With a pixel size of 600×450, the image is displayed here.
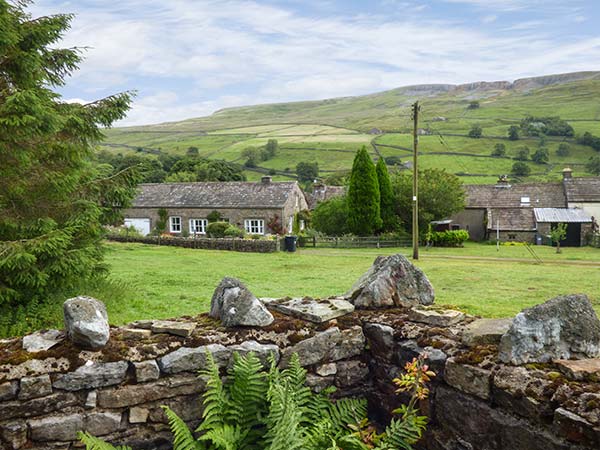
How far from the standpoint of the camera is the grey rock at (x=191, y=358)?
4.00 meters

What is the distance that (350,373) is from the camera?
15.4 feet

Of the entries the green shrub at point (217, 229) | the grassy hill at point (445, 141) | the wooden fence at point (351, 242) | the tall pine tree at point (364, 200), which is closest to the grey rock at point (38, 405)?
the wooden fence at point (351, 242)

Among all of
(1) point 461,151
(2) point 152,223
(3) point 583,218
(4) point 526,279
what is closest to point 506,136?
(1) point 461,151

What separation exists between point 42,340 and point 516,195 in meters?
49.2

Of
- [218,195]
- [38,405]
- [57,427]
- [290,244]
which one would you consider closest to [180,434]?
[57,427]

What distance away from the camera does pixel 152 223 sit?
45.7m

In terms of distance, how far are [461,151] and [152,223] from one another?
72.0 metres

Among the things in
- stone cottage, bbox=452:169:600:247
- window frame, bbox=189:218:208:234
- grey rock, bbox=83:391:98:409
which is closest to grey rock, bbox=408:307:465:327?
grey rock, bbox=83:391:98:409

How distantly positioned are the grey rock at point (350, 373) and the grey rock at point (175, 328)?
157cm

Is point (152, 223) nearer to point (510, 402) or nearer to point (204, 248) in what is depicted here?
point (204, 248)

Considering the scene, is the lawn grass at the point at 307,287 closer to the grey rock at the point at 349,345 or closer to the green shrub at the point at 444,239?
the grey rock at the point at 349,345

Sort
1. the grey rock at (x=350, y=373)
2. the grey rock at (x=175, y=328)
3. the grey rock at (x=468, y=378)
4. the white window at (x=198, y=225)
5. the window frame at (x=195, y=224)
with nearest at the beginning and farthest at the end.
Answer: the grey rock at (x=468, y=378)
the grey rock at (x=175, y=328)
the grey rock at (x=350, y=373)
the window frame at (x=195, y=224)
the white window at (x=198, y=225)

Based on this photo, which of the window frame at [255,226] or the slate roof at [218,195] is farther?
the slate roof at [218,195]

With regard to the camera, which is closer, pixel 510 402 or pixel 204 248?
pixel 510 402
